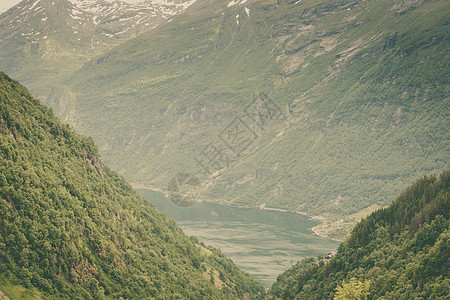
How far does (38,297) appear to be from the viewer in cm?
7419

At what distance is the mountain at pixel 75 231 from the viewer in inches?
3103

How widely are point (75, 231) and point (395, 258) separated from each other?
5829 cm

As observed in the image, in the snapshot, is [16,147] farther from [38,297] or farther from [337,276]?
[337,276]

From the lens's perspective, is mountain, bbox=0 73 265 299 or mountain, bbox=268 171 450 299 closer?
mountain, bbox=0 73 265 299

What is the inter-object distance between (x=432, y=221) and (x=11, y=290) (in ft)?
234

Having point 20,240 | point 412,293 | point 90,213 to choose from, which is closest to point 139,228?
point 90,213

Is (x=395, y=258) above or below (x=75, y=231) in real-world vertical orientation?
below

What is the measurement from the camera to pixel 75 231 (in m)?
89.8

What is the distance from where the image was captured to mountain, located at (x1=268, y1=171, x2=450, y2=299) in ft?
269

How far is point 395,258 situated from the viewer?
96125mm

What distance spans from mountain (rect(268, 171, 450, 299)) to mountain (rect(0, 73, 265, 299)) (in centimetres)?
2525

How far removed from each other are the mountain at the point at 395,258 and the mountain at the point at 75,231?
2525cm

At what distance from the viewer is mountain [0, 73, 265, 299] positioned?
78812 millimetres

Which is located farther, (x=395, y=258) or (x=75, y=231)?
(x=395, y=258)
